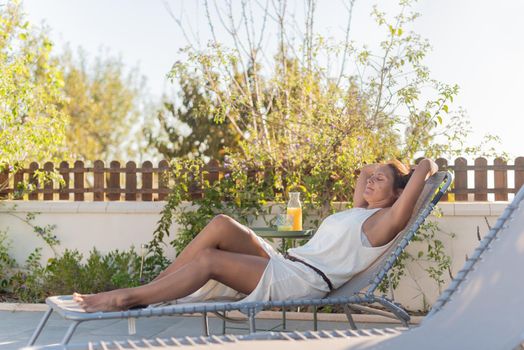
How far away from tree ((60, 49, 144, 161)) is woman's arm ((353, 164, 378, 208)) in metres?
18.9

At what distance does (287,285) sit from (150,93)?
71.4 ft

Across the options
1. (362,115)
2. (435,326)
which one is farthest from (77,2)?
(435,326)

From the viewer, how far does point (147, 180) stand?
7078 mm

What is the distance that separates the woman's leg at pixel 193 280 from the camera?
10.6 ft

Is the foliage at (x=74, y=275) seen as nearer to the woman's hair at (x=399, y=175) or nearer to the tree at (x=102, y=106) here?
the woman's hair at (x=399, y=175)

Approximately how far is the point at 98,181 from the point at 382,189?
4.17 metres

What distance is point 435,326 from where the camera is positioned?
203cm

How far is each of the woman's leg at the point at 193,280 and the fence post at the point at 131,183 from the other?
3725 millimetres

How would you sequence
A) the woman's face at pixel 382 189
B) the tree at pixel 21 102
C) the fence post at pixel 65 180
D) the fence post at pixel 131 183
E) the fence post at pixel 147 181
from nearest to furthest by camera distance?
the woman's face at pixel 382 189 < the tree at pixel 21 102 < the fence post at pixel 147 181 < the fence post at pixel 131 183 < the fence post at pixel 65 180

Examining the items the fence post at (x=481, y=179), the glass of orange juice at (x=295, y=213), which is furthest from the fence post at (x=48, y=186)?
the fence post at (x=481, y=179)

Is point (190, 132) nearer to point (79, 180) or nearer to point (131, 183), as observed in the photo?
point (79, 180)

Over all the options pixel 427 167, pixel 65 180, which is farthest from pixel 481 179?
pixel 65 180

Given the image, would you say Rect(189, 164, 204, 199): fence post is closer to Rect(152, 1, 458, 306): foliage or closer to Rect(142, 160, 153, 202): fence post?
Rect(152, 1, 458, 306): foliage

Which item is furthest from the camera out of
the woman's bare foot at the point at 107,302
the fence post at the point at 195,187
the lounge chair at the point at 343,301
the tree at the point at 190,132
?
the tree at the point at 190,132
